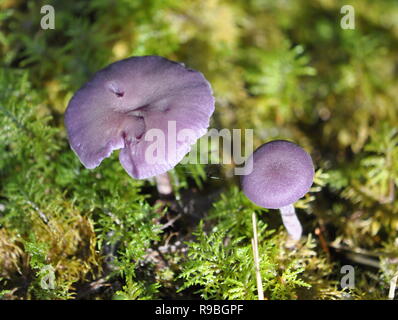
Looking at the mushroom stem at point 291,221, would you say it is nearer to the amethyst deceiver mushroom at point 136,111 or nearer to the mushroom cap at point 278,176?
the mushroom cap at point 278,176

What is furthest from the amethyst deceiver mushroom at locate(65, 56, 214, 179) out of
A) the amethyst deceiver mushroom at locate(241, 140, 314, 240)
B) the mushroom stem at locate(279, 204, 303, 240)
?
the mushroom stem at locate(279, 204, 303, 240)

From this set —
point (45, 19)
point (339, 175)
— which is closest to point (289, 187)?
point (339, 175)

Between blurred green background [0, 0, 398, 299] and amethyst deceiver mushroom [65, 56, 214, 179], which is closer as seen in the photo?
amethyst deceiver mushroom [65, 56, 214, 179]

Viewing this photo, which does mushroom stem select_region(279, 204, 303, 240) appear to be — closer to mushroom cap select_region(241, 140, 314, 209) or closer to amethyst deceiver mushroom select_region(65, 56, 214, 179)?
mushroom cap select_region(241, 140, 314, 209)

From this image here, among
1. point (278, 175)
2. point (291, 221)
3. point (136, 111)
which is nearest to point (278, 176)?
point (278, 175)

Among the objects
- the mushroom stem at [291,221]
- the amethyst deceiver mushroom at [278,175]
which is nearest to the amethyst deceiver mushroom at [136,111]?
the amethyst deceiver mushroom at [278,175]

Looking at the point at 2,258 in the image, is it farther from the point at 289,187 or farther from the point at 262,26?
the point at 262,26
